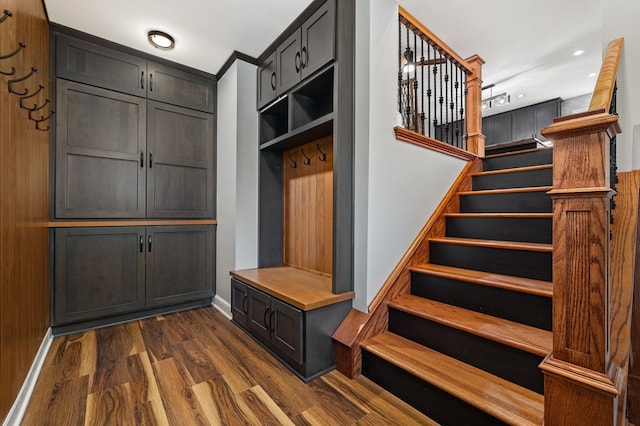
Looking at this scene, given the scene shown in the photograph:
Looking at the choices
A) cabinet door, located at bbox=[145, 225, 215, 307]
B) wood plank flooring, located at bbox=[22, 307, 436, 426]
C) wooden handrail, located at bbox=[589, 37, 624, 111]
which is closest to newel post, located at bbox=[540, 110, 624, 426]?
wooden handrail, located at bbox=[589, 37, 624, 111]

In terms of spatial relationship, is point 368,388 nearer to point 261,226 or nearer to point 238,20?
point 261,226

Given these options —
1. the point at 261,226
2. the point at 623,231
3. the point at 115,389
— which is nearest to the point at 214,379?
the point at 115,389

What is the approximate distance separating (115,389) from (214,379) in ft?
1.76

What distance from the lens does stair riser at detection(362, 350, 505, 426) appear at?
1233 millimetres

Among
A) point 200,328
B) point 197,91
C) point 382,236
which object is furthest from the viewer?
point 197,91

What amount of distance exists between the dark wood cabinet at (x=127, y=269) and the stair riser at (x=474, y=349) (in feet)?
6.71

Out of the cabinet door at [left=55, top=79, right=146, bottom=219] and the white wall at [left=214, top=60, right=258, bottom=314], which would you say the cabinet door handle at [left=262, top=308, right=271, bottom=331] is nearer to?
the white wall at [left=214, top=60, right=258, bottom=314]

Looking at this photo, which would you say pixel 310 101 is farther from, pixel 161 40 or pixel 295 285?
pixel 295 285

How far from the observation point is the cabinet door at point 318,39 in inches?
73.0

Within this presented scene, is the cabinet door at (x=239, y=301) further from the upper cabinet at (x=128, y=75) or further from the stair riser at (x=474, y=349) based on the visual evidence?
the upper cabinet at (x=128, y=75)

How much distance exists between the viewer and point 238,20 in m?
2.21

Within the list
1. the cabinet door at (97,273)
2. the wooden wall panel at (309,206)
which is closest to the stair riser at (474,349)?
the wooden wall panel at (309,206)

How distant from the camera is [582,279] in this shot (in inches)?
34.0

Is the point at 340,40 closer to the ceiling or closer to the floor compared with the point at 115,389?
closer to the ceiling
